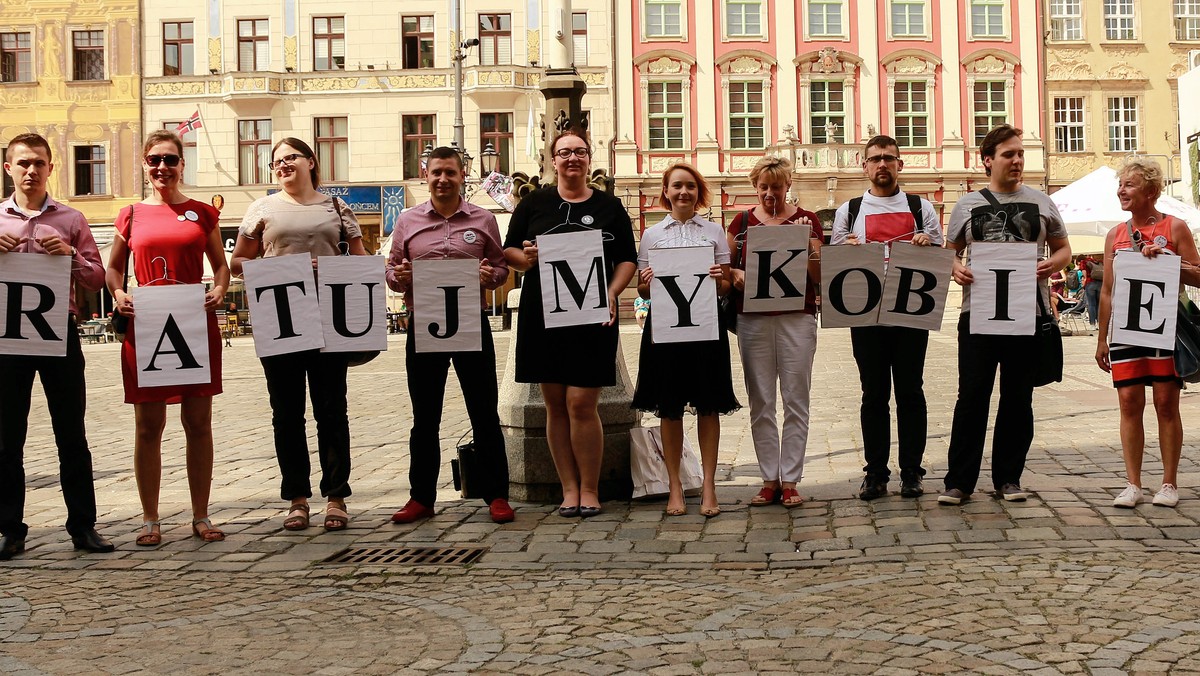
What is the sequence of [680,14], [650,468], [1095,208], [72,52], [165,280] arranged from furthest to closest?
[680,14] < [72,52] < [1095,208] < [650,468] < [165,280]

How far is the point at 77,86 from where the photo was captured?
43.6 meters

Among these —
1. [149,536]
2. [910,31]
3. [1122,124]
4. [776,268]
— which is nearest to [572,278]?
[776,268]

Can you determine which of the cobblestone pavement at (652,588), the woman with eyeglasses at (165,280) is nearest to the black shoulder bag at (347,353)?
the woman with eyeglasses at (165,280)

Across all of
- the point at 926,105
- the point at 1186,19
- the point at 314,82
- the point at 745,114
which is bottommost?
the point at 745,114

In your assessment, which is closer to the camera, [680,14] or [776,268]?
[776,268]

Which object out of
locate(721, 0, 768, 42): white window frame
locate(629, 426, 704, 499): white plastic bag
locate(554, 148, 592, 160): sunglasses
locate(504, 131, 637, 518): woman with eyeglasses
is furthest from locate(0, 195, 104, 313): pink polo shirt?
locate(721, 0, 768, 42): white window frame

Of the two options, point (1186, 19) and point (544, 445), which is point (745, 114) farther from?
point (544, 445)

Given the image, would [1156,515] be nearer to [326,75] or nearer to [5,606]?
[5,606]

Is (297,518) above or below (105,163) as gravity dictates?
below

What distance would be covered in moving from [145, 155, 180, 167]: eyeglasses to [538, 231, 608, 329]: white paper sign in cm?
191

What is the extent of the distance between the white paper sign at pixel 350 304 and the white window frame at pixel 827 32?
3902cm

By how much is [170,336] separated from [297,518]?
1.19 metres

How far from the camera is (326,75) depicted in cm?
4381

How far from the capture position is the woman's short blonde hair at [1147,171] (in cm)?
702
